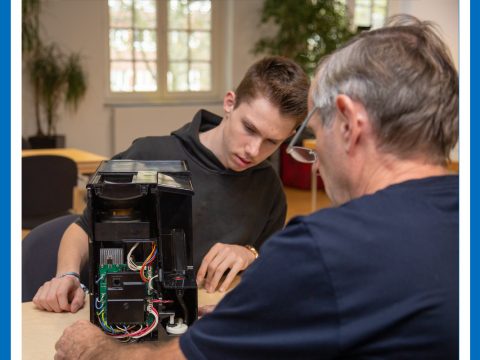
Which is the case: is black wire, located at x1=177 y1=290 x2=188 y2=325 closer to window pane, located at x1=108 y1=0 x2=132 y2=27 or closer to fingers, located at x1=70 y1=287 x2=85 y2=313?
fingers, located at x1=70 y1=287 x2=85 y2=313

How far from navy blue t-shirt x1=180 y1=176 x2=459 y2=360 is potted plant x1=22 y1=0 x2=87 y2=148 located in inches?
251

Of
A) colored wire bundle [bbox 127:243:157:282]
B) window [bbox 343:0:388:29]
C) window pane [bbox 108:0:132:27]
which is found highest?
window [bbox 343:0:388:29]

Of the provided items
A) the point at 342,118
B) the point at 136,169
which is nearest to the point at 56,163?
the point at 136,169

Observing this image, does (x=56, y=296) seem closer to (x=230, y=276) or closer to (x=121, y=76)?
(x=230, y=276)

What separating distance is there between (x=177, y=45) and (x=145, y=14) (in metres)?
0.55

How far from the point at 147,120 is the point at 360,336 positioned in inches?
284

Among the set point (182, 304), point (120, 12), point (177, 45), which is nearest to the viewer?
point (182, 304)

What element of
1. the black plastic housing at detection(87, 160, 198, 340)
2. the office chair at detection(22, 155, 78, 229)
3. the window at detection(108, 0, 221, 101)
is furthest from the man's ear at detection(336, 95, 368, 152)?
the window at detection(108, 0, 221, 101)

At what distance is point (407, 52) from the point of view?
3.43ft

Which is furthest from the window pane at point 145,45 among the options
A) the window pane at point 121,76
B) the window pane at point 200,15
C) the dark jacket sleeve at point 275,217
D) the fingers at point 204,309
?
the fingers at point 204,309

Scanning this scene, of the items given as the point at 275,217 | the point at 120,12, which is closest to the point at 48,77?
the point at 120,12

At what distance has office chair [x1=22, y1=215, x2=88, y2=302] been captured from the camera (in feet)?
6.61

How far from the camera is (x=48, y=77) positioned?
706cm
